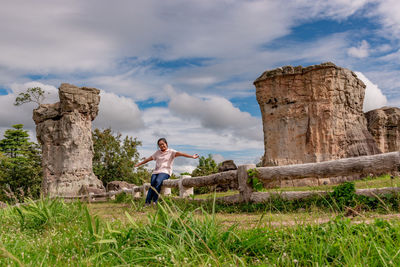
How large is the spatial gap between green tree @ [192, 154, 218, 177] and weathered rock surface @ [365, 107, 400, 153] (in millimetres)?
13290

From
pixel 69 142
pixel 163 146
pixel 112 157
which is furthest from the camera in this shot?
pixel 112 157

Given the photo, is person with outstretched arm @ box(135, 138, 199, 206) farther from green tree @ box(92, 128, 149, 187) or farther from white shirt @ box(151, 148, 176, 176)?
green tree @ box(92, 128, 149, 187)

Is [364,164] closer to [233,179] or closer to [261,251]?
[233,179]

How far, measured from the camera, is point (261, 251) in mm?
2965

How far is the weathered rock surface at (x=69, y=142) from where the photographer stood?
945 inches

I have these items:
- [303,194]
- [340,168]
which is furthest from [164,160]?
[340,168]

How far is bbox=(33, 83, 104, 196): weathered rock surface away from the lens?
2400cm

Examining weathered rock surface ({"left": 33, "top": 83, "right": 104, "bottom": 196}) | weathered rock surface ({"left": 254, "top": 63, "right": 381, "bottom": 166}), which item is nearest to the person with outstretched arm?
weathered rock surface ({"left": 254, "top": 63, "right": 381, "bottom": 166})

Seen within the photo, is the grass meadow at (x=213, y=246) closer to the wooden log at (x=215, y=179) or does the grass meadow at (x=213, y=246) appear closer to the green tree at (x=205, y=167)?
the wooden log at (x=215, y=179)

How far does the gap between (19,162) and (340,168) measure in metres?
36.6

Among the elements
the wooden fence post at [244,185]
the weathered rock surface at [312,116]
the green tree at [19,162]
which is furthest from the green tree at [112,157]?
the wooden fence post at [244,185]

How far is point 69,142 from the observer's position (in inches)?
959

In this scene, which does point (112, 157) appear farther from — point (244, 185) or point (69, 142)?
point (244, 185)

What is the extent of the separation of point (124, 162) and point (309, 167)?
29.4 meters
